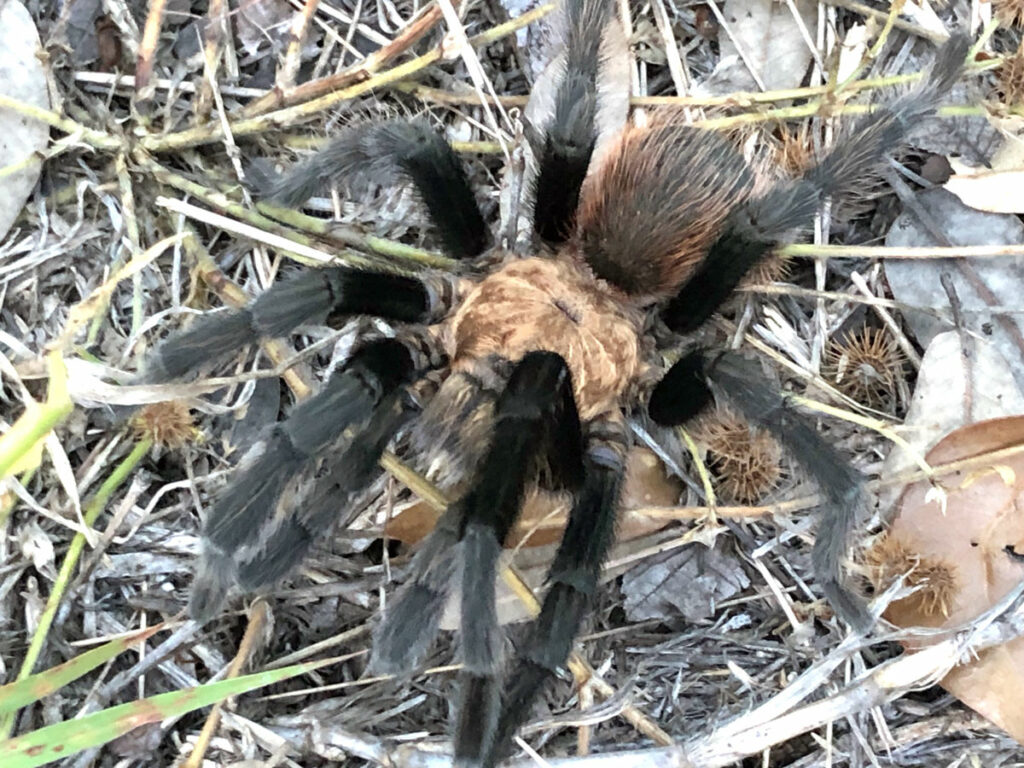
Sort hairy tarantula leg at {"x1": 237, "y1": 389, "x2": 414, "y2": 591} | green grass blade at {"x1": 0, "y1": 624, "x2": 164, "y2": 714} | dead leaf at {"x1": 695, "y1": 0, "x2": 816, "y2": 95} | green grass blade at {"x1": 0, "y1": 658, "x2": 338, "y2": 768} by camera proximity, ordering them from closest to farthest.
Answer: green grass blade at {"x1": 0, "y1": 658, "x2": 338, "y2": 768}, green grass blade at {"x1": 0, "y1": 624, "x2": 164, "y2": 714}, hairy tarantula leg at {"x1": 237, "y1": 389, "x2": 414, "y2": 591}, dead leaf at {"x1": 695, "y1": 0, "x2": 816, "y2": 95}

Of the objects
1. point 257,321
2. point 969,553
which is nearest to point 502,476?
point 257,321

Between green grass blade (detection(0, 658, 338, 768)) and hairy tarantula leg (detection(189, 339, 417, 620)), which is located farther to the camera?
hairy tarantula leg (detection(189, 339, 417, 620))

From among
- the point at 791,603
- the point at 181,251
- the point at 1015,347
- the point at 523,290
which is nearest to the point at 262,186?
the point at 181,251

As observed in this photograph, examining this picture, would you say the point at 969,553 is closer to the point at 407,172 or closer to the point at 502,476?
the point at 502,476

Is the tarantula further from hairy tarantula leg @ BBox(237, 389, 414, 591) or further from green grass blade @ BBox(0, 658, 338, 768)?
green grass blade @ BBox(0, 658, 338, 768)

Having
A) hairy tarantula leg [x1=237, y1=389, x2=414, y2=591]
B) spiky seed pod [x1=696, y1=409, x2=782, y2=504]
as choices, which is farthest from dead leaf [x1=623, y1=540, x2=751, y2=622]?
hairy tarantula leg [x1=237, y1=389, x2=414, y2=591]

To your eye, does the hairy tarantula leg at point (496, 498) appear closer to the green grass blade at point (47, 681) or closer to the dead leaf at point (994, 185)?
the green grass blade at point (47, 681)
